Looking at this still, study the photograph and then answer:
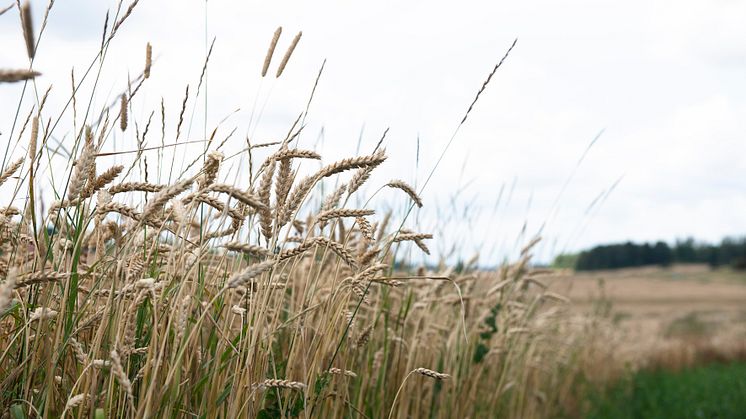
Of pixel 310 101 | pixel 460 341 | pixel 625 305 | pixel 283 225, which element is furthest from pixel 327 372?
pixel 625 305

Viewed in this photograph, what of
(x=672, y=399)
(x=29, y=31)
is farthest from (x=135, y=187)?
(x=672, y=399)

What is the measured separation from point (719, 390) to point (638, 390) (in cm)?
121

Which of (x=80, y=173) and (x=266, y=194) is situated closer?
(x=80, y=173)

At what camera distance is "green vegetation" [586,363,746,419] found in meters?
8.93

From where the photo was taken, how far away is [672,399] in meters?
10.1

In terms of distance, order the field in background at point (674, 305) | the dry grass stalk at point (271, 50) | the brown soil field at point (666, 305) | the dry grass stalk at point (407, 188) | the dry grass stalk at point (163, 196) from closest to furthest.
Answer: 1. the dry grass stalk at point (163, 196)
2. the dry grass stalk at point (407, 188)
3. the dry grass stalk at point (271, 50)
4. the brown soil field at point (666, 305)
5. the field in background at point (674, 305)

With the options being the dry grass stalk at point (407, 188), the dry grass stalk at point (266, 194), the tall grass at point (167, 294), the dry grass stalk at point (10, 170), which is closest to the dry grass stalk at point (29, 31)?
the tall grass at point (167, 294)

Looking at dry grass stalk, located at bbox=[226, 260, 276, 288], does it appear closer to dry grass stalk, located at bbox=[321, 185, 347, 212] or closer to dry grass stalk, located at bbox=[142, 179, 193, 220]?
dry grass stalk, located at bbox=[142, 179, 193, 220]

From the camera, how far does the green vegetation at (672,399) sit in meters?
8.93

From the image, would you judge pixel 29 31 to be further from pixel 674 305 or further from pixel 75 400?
pixel 674 305

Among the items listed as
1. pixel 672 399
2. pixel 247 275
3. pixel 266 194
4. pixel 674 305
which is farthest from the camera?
pixel 674 305

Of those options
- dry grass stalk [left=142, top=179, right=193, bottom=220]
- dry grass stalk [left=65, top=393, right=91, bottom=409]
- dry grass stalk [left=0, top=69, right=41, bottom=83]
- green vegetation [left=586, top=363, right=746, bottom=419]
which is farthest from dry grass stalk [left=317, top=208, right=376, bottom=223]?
green vegetation [left=586, top=363, right=746, bottom=419]

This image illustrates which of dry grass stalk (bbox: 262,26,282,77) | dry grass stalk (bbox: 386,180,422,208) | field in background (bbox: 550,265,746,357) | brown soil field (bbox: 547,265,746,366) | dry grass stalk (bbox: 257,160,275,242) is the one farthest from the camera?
field in background (bbox: 550,265,746,357)

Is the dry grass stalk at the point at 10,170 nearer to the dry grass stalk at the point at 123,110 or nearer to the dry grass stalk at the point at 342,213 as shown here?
Result: the dry grass stalk at the point at 123,110
